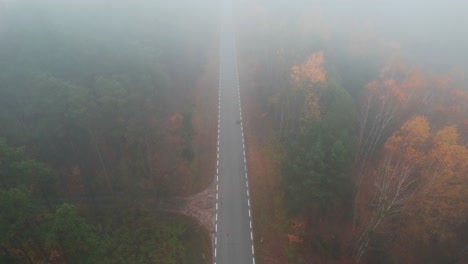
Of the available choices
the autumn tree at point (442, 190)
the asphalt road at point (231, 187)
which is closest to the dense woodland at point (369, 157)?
the autumn tree at point (442, 190)

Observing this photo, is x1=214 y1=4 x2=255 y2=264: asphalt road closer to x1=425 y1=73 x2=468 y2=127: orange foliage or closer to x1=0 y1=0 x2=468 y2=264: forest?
x1=0 y1=0 x2=468 y2=264: forest

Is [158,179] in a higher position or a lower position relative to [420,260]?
higher

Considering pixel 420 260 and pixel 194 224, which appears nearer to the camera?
pixel 420 260

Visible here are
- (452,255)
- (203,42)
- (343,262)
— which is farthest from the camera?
(203,42)

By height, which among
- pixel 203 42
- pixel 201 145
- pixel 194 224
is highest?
pixel 203 42

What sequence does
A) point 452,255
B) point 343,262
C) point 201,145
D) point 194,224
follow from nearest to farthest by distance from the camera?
point 452,255
point 343,262
point 194,224
point 201,145

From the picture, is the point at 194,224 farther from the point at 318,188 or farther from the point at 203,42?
the point at 203,42

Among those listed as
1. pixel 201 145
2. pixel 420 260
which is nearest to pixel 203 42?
pixel 201 145

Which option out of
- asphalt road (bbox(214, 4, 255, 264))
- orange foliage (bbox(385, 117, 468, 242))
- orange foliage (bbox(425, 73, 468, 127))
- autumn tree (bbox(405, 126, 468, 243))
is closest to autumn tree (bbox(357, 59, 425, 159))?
orange foliage (bbox(425, 73, 468, 127))
